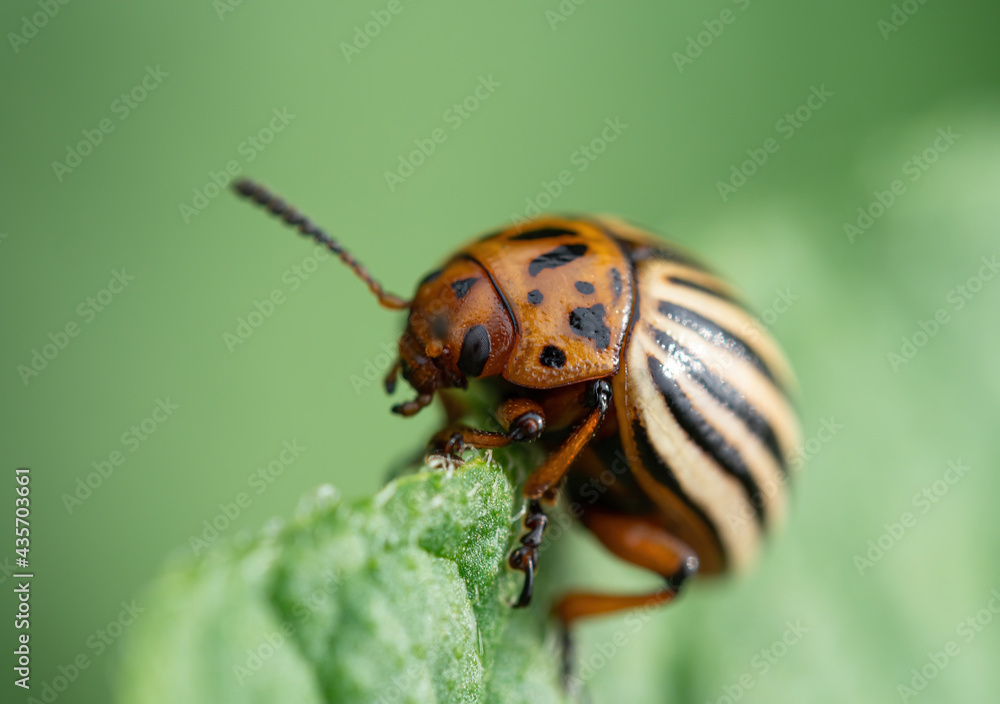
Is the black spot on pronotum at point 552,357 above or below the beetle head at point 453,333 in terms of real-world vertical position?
above

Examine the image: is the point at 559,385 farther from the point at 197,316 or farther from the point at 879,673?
the point at 197,316

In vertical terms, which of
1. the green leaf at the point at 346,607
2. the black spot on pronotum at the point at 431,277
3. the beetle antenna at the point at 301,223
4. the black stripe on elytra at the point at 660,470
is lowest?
the green leaf at the point at 346,607

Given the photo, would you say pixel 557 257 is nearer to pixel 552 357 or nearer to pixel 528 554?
→ pixel 552 357

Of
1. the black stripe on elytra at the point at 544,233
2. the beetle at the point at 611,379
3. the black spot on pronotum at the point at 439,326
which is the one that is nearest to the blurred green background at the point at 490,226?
the beetle at the point at 611,379

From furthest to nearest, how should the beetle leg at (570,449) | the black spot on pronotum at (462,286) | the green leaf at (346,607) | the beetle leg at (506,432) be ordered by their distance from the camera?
the black spot on pronotum at (462,286) < the beetle leg at (570,449) < the beetle leg at (506,432) < the green leaf at (346,607)

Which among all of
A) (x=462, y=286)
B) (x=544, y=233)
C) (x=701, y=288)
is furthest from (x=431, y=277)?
(x=701, y=288)

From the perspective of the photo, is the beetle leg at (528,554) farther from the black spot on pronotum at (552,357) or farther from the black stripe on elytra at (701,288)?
the black stripe on elytra at (701,288)

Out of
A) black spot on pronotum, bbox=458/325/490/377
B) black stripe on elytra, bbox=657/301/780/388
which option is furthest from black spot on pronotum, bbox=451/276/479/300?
black stripe on elytra, bbox=657/301/780/388
